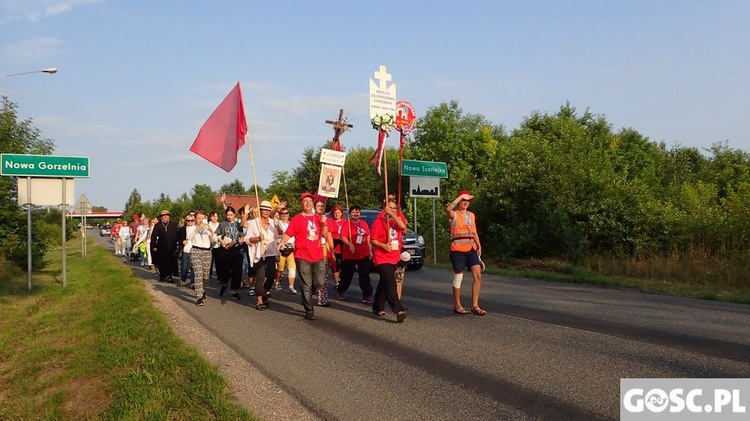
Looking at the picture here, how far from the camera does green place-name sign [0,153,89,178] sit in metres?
14.6

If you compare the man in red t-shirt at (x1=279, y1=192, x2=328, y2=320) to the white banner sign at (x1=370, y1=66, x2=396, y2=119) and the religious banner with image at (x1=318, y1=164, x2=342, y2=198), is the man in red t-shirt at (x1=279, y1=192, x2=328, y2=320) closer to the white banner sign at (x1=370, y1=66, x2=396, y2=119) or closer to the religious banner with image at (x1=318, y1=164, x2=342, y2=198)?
the white banner sign at (x1=370, y1=66, x2=396, y2=119)

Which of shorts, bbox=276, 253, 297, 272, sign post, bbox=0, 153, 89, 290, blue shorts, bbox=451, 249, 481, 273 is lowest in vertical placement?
shorts, bbox=276, 253, 297, 272

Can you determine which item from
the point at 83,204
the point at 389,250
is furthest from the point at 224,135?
the point at 83,204

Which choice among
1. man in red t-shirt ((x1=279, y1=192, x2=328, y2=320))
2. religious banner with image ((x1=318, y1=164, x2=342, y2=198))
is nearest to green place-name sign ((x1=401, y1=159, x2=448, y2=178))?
religious banner with image ((x1=318, y1=164, x2=342, y2=198))

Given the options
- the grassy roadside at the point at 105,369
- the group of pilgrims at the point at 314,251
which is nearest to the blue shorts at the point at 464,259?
the group of pilgrims at the point at 314,251

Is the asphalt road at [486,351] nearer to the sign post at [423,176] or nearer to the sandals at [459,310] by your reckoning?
the sandals at [459,310]

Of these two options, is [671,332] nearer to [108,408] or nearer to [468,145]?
[108,408]

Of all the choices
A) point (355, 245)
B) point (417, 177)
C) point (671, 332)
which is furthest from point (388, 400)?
point (417, 177)

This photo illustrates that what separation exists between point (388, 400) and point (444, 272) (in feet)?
43.7

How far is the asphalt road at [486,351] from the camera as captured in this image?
16.7ft

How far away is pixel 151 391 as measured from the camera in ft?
17.4

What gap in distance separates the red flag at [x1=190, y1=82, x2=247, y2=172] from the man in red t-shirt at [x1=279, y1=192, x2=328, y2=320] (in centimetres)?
306

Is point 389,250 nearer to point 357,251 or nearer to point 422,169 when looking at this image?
point 357,251

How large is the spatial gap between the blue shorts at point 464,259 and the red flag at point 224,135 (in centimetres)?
529
